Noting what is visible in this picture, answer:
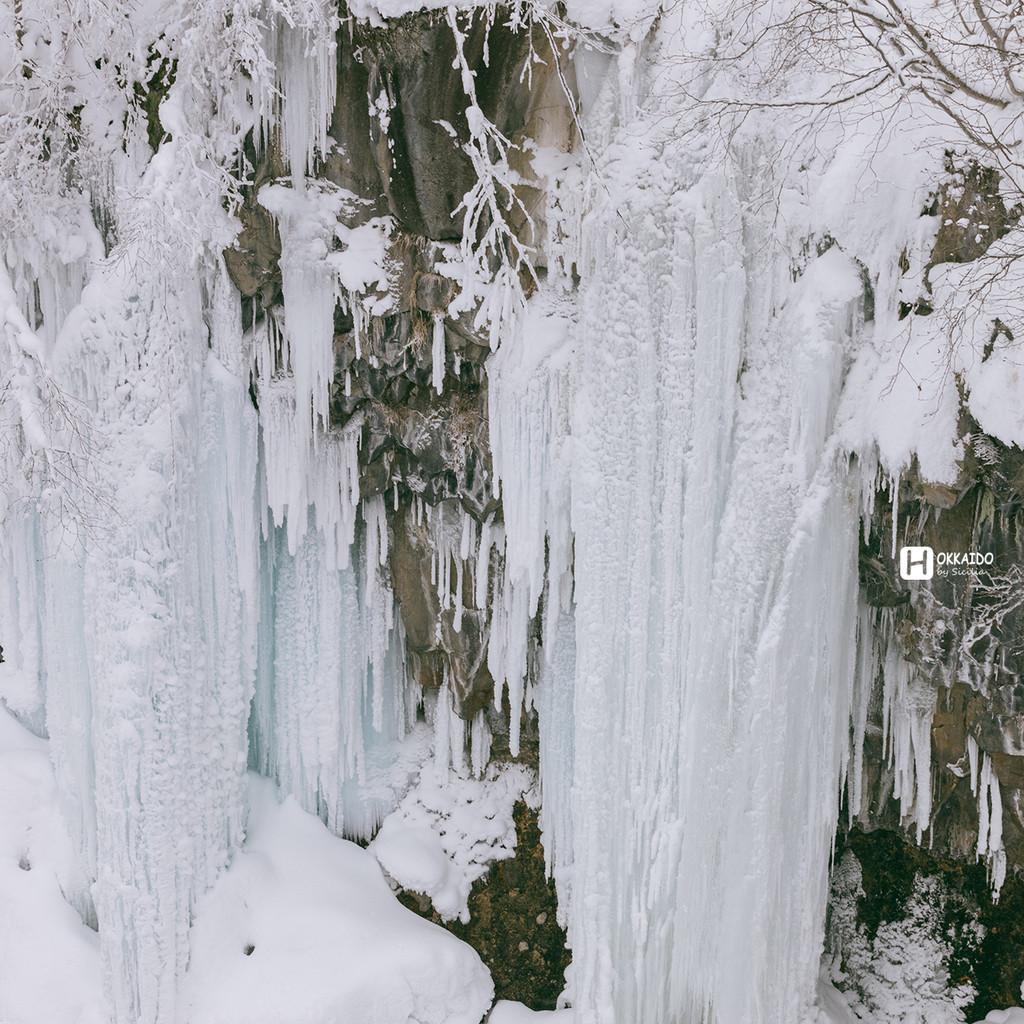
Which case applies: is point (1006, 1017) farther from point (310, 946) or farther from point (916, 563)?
point (310, 946)

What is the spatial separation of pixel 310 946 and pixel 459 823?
1.61m

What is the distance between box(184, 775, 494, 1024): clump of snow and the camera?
564 cm

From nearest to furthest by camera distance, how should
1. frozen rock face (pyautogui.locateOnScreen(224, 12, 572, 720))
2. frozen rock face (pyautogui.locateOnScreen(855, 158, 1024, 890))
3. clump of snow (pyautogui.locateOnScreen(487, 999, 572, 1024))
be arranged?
frozen rock face (pyautogui.locateOnScreen(855, 158, 1024, 890)) < frozen rock face (pyautogui.locateOnScreen(224, 12, 572, 720)) < clump of snow (pyautogui.locateOnScreen(487, 999, 572, 1024))

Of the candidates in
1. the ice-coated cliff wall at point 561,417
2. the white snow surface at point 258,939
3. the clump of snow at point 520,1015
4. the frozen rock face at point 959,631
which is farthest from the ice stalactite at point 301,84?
the clump of snow at point 520,1015

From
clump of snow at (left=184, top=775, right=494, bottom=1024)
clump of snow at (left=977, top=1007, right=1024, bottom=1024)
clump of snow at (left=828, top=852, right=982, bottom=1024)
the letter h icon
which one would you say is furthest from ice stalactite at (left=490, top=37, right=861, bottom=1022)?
clump of snow at (left=977, top=1007, right=1024, bottom=1024)

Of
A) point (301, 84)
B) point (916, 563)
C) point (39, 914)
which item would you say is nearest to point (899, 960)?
point (916, 563)

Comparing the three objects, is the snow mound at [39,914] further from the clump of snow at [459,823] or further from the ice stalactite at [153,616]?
the clump of snow at [459,823]

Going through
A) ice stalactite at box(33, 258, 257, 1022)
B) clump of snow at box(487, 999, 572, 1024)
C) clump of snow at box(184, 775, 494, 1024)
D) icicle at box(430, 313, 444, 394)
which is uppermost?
icicle at box(430, 313, 444, 394)

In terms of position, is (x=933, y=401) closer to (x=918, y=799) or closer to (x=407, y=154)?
(x=918, y=799)

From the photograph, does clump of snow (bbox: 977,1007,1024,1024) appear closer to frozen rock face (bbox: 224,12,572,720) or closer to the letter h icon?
the letter h icon

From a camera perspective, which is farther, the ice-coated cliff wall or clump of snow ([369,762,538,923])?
clump of snow ([369,762,538,923])

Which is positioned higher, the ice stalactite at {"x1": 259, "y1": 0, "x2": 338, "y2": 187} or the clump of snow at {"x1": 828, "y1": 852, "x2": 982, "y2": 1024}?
the ice stalactite at {"x1": 259, "y1": 0, "x2": 338, "y2": 187}

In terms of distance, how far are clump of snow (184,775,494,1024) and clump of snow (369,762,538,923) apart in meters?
0.41

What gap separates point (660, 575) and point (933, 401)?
1.58m
